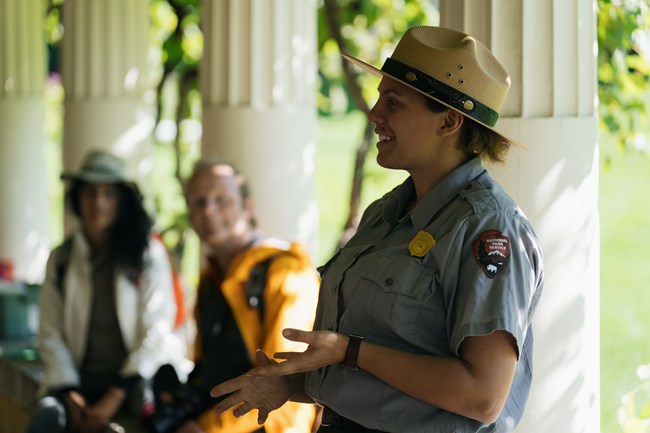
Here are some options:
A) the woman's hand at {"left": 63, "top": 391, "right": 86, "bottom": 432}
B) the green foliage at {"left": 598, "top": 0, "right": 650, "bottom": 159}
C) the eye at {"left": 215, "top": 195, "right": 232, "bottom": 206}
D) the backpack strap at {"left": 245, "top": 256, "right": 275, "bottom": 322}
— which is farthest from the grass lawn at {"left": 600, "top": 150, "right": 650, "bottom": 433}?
the woman's hand at {"left": 63, "top": 391, "right": 86, "bottom": 432}

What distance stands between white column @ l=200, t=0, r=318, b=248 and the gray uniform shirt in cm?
226

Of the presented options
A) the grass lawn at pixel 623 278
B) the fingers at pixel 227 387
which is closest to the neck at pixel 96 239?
the grass lawn at pixel 623 278

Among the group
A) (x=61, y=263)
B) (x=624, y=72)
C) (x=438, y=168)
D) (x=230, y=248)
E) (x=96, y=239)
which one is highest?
(x=624, y=72)

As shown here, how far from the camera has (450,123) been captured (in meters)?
2.53

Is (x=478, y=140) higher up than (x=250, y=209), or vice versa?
(x=478, y=140)

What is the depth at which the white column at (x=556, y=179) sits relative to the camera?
3.19 m

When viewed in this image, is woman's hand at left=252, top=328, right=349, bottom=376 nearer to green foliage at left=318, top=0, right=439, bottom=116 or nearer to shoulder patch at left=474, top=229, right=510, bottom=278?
shoulder patch at left=474, top=229, right=510, bottom=278

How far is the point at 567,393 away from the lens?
320 centimetres

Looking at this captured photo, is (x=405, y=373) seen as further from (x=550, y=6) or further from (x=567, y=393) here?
(x=550, y=6)

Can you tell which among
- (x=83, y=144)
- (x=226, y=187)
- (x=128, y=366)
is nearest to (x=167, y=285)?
(x=128, y=366)

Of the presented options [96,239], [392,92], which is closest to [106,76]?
[96,239]

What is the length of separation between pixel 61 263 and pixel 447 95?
2.96 metres

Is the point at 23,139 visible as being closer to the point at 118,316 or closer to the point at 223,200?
the point at 118,316

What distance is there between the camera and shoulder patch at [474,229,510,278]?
230 cm
